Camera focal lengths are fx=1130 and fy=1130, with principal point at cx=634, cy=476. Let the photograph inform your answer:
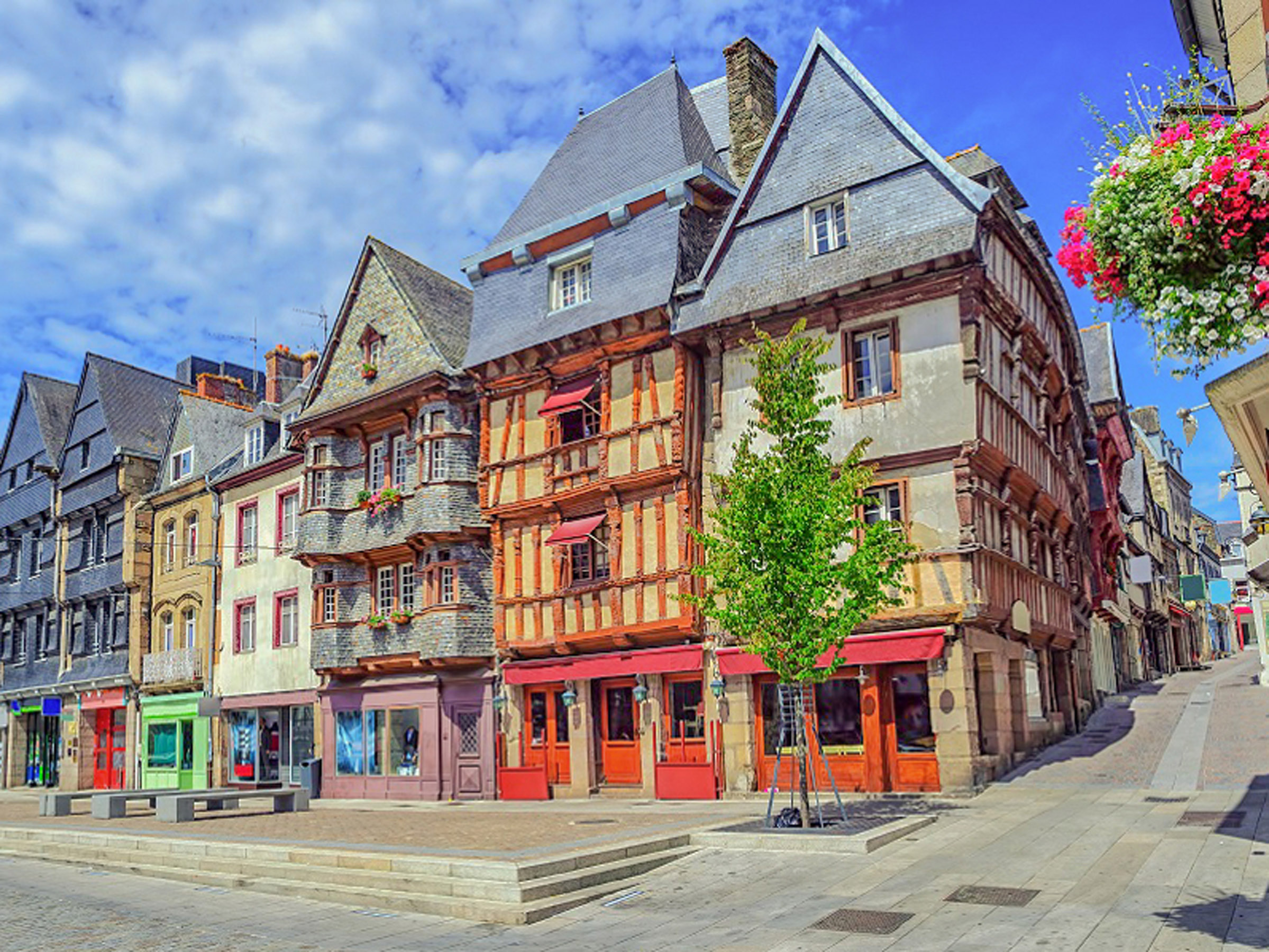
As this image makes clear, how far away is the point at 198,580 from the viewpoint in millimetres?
32156

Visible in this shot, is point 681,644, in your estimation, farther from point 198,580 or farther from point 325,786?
point 198,580

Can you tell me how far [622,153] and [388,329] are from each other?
700cm

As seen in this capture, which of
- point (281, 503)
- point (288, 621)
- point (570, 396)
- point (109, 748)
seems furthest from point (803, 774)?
point (109, 748)

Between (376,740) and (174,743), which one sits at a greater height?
(376,740)

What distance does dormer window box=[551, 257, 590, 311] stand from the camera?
80.0 feet

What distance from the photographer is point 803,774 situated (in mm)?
13852

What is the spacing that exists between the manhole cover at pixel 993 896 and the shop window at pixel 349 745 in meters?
19.0

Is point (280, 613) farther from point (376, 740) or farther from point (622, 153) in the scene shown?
point (622, 153)

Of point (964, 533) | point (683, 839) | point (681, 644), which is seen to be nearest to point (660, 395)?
point (681, 644)

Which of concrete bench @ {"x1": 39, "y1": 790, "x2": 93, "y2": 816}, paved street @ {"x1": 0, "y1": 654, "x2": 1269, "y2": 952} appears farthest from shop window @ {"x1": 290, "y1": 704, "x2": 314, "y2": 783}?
paved street @ {"x1": 0, "y1": 654, "x2": 1269, "y2": 952}

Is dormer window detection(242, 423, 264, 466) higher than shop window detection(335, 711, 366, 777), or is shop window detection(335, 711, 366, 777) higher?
dormer window detection(242, 423, 264, 466)

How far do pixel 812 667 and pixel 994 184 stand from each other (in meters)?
11.3

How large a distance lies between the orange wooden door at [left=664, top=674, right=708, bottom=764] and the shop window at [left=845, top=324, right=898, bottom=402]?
20.0 ft

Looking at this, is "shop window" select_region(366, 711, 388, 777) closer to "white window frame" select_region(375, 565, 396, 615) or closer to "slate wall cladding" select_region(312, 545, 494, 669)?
"slate wall cladding" select_region(312, 545, 494, 669)
